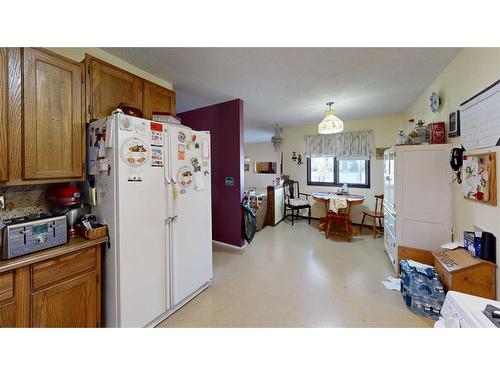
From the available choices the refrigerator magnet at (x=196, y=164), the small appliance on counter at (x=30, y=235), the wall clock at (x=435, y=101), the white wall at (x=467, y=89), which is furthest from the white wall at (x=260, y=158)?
the small appliance on counter at (x=30, y=235)

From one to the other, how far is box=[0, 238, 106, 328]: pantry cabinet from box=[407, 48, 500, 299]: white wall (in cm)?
298

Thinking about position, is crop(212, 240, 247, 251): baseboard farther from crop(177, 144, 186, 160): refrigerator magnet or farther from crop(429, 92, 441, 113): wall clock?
crop(429, 92, 441, 113): wall clock

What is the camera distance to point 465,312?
882 mm

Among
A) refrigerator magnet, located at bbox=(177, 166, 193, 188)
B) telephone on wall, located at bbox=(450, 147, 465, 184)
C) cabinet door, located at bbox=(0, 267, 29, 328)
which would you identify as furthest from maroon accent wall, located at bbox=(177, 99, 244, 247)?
telephone on wall, located at bbox=(450, 147, 465, 184)

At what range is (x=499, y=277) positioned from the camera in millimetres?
1462

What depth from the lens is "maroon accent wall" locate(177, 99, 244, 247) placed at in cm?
315

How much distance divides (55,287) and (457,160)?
3.43 m

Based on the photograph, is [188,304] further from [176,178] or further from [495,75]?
[495,75]

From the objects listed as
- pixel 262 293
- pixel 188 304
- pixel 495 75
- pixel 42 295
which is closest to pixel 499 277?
pixel 495 75

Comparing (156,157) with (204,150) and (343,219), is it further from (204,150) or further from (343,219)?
(343,219)

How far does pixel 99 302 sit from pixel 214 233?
85.1 inches

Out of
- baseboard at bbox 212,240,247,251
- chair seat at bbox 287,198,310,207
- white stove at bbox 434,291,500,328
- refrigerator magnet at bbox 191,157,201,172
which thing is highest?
refrigerator magnet at bbox 191,157,201,172

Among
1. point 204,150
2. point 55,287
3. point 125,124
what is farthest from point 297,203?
point 55,287

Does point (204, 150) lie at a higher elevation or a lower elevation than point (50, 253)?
higher
